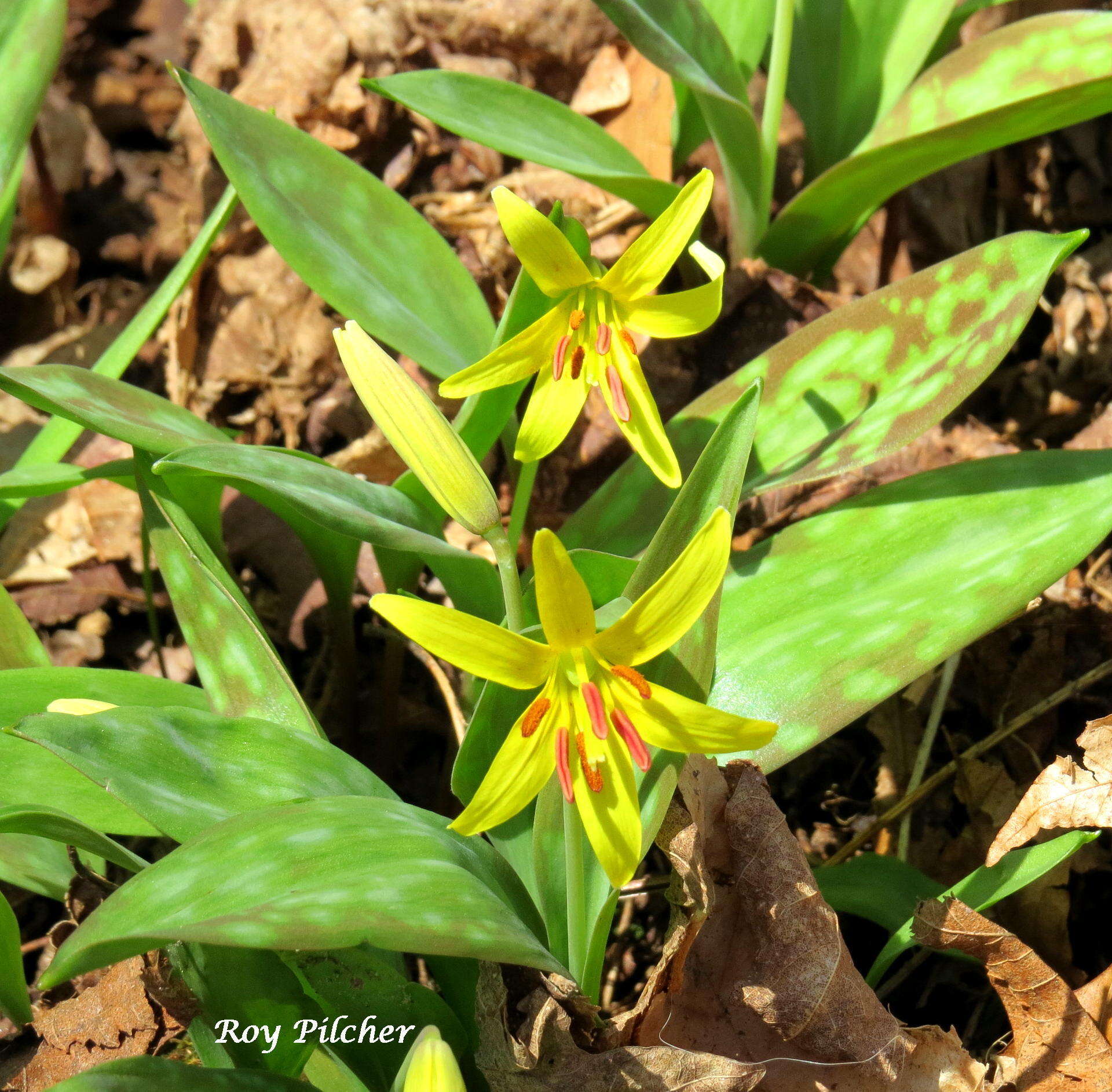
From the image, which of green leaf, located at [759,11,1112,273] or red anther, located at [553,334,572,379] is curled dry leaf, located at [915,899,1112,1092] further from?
green leaf, located at [759,11,1112,273]

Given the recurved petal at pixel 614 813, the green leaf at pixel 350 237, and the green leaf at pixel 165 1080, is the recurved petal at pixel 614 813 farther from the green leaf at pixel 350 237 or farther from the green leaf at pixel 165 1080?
the green leaf at pixel 350 237

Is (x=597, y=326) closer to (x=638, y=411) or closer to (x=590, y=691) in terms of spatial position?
(x=638, y=411)

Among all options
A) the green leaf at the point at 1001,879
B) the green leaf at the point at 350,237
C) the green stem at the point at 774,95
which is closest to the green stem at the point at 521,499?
the green leaf at the point at 350,237

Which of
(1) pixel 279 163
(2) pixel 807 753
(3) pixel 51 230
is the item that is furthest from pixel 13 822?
(3) pixel 51 230

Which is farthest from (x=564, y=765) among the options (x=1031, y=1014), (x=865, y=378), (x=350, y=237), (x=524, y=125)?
(x=524, y=125)

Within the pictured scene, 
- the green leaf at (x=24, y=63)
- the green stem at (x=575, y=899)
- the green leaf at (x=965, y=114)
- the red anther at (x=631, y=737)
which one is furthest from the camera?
the green leaf at (x=24, y=63)

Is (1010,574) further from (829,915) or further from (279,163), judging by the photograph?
(279,163)

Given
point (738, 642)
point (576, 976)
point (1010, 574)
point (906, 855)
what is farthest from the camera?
point (906, 855)
